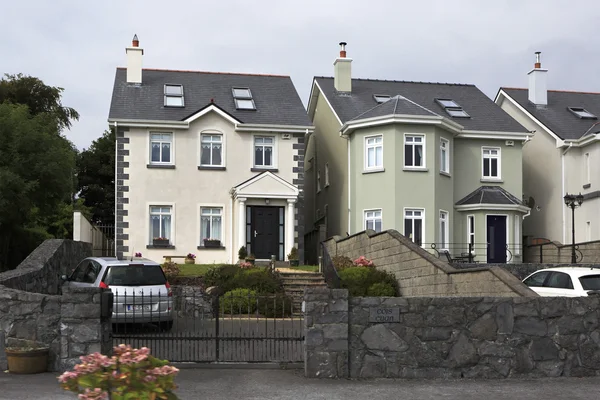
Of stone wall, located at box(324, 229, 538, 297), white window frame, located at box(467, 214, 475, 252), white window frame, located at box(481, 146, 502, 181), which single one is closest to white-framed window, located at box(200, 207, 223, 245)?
stone wall, located at box(324, 229, 538, 297)

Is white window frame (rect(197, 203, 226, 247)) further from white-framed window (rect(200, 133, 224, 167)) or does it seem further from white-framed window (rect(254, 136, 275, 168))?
white-framed window (rect(254, 136, 275, 168))

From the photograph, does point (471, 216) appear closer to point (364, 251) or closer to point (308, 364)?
point (364, 251)

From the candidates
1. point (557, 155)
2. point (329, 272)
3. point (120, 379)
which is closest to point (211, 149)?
point (329, 272)

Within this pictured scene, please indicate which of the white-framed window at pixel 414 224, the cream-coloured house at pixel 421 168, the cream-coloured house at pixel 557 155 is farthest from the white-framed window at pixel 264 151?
the cream-coloured house at pixel 557 155

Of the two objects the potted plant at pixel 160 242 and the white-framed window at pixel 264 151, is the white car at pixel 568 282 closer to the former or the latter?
the white-framed window at pixel 264 151

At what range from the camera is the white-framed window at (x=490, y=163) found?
34.2 m

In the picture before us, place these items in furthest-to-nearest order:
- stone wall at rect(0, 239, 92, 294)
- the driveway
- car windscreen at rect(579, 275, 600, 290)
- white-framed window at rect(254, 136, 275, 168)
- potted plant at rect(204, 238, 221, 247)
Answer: white-framed window at rect(254, 136, 275, 168)
potted plant at rect(204, 238, 221, 247)
car windscreen at rect(579, 275, 600, 290)
stone wall at rect(0, 239, 92, 294)
the driveway

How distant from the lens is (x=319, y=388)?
11312mm

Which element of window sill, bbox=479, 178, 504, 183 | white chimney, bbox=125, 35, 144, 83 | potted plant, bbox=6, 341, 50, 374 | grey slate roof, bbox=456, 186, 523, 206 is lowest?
potted plant, bbox=6, 341, 50, 374

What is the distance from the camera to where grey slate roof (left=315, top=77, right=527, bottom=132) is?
113 ft

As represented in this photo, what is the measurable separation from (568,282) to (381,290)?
589 centimetres

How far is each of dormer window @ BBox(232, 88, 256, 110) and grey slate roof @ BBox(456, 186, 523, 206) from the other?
946 centimetres

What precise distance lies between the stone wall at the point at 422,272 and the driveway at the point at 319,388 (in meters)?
3.78

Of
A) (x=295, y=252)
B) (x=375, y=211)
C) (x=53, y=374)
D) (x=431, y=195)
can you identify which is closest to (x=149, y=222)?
(x=295, y=252)
